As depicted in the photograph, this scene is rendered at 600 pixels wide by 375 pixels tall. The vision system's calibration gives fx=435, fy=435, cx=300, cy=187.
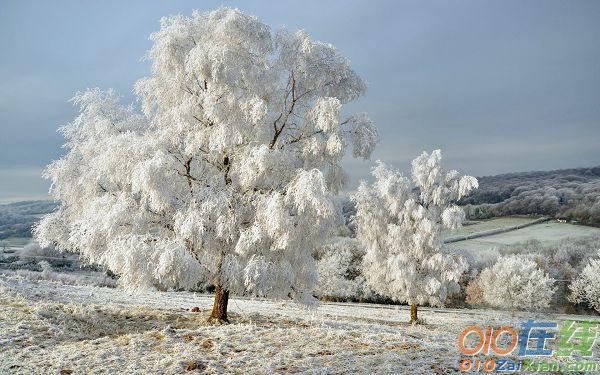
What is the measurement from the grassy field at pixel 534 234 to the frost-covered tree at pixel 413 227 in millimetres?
28997

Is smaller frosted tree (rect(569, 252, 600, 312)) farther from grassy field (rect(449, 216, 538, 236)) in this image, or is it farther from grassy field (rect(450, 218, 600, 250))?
grassy field (rect(449, 216, 538, 236))

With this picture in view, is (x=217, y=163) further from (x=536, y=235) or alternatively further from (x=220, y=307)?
(x=536, y=235)

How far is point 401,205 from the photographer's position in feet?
91.9

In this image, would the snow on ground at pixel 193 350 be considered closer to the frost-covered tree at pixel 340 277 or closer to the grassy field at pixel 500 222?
the frost-covered tree at pixel 340 277

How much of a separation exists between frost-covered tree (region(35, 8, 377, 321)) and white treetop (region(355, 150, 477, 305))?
11.9 meters

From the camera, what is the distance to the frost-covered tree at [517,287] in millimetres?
40875

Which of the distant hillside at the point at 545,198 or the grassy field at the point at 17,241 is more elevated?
the distant hillside at the point at 545,198

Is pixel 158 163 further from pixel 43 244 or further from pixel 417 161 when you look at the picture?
pixel 417 161

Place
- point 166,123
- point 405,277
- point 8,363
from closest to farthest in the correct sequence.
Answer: point 8,363 → point 166,123 → point 405,277

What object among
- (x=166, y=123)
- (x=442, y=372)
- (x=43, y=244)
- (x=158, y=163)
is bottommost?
(x=442, y=372)

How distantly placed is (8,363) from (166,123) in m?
8.81

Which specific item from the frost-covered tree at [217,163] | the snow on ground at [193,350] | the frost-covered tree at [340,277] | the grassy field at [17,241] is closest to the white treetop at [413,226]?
the frost-covered tree at [217,163]

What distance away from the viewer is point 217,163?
15922 millimetres

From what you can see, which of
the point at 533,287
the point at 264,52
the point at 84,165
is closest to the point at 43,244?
the point at 84,165
